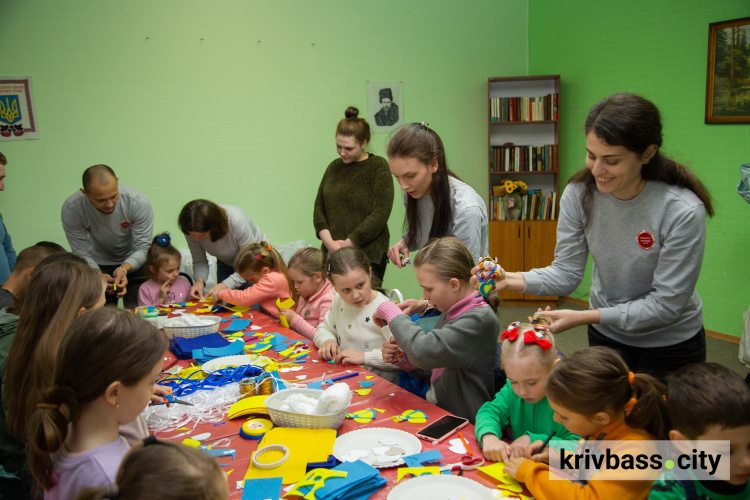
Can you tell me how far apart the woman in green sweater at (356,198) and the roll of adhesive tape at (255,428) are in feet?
6.27

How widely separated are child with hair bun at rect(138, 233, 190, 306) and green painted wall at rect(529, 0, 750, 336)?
3865 millimetres

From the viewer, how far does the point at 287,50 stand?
17.5 ft

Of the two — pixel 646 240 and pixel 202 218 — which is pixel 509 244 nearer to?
pixel 202 218

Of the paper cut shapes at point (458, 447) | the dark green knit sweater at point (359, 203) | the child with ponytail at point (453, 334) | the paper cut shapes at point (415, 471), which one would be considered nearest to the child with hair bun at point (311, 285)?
the dark green knit sweater at point (359, 203)

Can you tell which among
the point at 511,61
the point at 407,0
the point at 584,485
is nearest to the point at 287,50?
the point at 407,0

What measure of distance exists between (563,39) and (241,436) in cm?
567

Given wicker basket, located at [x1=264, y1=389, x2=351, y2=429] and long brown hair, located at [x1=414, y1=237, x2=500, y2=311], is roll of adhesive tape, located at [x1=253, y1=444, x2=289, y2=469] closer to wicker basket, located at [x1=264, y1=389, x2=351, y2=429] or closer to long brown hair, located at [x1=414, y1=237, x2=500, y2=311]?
wicker basket, located at [x1=264, y1=389, x2=351, y2=429]

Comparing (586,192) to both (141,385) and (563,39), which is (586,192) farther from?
(563,39)

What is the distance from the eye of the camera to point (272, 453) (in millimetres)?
1728

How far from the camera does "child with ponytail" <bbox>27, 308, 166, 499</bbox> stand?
139 centimetres

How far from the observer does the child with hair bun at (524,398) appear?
A: 1.73 m

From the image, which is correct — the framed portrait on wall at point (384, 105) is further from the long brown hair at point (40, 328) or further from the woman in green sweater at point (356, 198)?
the long brown hair at point (40, 328)

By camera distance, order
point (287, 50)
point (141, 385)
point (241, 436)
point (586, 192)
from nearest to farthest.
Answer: point (141, 385) < point (241, 436) < point (586, 192) < point (287, 50)

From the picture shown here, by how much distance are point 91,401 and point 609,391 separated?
132cm
